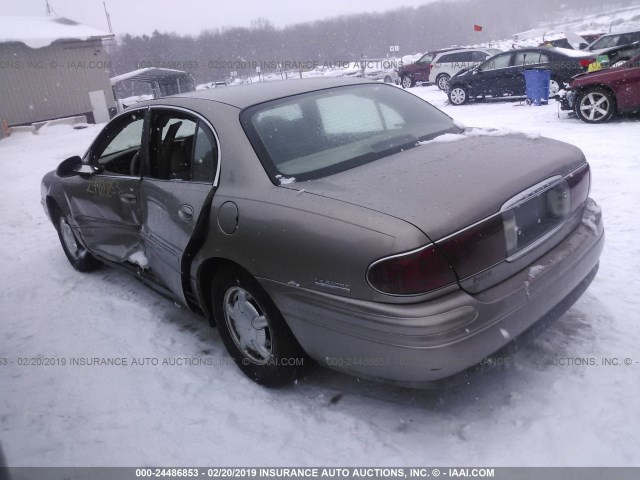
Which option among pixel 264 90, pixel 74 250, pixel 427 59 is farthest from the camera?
pixel 427 59

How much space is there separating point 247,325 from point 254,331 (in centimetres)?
6

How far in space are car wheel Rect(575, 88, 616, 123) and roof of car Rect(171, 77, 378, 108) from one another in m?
7.54

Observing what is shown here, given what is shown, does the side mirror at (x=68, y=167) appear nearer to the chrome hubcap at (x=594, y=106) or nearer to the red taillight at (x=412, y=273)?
the red taillight at (x=412, y=273)

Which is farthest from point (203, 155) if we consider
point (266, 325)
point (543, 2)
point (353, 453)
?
point (543, 2)

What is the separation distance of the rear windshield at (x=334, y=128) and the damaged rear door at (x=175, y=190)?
359 millimetres

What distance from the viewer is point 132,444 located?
2.56 meters

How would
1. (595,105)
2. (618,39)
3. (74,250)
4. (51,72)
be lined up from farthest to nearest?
(51,72), (618,39), (595,105), (74,250)

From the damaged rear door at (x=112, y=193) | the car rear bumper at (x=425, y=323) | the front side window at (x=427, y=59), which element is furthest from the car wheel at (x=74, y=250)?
the front side window at (x=427, y=59)

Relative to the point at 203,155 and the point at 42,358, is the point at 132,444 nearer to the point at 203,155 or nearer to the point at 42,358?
the point at 42,358

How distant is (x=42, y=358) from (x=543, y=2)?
480 ft

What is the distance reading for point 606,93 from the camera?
9156 millimetres

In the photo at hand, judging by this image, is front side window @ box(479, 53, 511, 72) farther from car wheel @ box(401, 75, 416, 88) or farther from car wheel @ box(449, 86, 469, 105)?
car wheel @ box(401, 75, 416, 88)

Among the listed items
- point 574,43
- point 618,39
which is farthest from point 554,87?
point 574,43

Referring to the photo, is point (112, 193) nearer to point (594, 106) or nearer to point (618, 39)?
point (594, 106)
